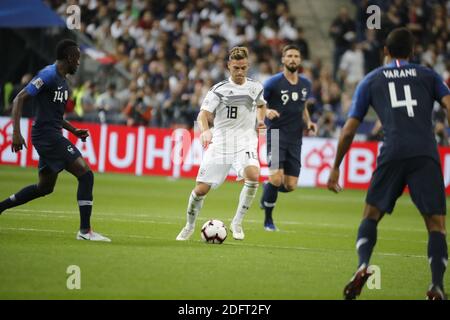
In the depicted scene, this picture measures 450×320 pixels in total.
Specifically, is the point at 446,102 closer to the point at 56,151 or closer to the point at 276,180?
the point at 56,151

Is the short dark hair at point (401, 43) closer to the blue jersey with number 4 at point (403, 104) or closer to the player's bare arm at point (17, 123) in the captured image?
the blue jersey with number 4 at point (403, 104)

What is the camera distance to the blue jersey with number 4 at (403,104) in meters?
8.13

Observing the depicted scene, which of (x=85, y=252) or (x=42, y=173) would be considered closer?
(x=85, y=252)

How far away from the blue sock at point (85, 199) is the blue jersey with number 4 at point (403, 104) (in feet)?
14.3

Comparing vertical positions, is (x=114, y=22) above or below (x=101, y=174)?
above

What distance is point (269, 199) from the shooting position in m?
14.8

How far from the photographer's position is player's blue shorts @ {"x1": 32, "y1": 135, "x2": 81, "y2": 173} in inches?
450

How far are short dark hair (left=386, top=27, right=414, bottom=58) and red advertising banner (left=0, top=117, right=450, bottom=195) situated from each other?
15.3m
